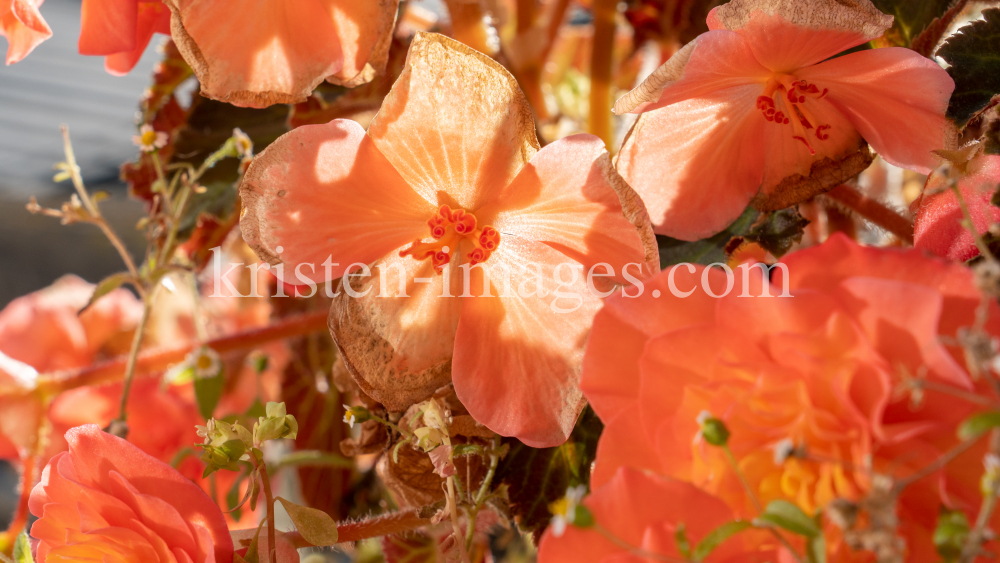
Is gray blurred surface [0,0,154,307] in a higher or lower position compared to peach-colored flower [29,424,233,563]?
lower

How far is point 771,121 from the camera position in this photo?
32cm

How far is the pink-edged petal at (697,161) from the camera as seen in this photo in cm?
32

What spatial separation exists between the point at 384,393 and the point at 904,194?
2.14ft

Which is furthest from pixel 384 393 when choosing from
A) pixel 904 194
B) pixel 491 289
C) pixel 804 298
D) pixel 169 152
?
pixel 904 194

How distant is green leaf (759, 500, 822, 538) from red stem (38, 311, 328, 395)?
1.24 ft

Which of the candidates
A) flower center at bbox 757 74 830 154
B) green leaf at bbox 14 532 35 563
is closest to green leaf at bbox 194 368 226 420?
green leaf at bbox 14 532 35 563

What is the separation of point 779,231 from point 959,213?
92 mm

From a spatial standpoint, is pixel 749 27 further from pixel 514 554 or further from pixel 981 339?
pixel 514 554

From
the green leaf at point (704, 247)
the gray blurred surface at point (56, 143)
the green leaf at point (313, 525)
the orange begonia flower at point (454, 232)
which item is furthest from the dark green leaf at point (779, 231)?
the gray blurred surface at point (56, 143)

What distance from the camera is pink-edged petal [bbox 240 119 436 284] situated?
0.27 meters

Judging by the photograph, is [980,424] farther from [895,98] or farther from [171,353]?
[171,353]

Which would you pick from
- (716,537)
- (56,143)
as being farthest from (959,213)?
(56,143)

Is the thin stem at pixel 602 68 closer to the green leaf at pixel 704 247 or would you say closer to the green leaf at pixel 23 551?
the green leaf at pixel 704 247

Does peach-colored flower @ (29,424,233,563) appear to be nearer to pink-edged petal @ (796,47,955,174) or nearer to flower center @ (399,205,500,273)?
flower center @ (399,205,500,273)
